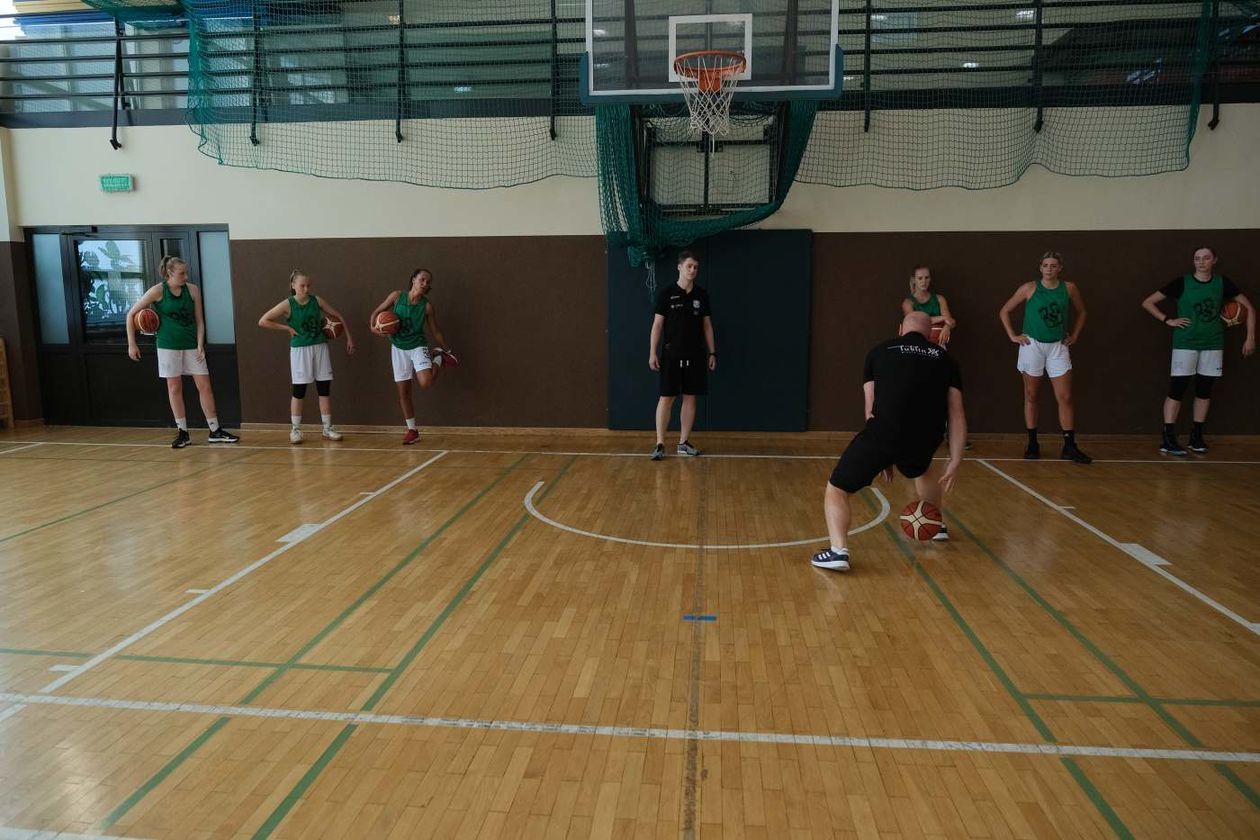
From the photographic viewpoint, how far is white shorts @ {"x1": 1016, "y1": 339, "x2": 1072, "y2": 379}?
770cm

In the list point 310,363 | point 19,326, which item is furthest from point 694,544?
point 19,326

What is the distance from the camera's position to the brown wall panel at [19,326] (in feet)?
31.6

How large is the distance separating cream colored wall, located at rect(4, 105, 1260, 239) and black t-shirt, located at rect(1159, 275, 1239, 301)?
0.81 metres

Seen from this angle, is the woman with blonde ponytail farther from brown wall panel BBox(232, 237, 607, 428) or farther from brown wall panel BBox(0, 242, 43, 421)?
brown wall panel BBox(0, 242, 43, 421)

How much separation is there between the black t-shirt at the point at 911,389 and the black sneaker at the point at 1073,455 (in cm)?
390

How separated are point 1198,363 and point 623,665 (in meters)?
7.14

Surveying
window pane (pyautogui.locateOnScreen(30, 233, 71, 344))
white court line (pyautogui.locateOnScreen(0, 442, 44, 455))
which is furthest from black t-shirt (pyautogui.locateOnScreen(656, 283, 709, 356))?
window pane (pyautogui.locateOnScreen(30, 233, 71, 344))

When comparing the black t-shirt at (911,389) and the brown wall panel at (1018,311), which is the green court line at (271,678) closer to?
the black t-shirt at (911,389)

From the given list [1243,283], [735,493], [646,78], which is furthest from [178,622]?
[1243,283]

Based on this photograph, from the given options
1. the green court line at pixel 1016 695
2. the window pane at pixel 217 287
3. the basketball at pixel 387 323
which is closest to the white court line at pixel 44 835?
the green court line at pixel 1016 695

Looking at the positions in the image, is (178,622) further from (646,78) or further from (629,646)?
(646,78)

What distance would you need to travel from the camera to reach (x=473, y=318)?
925cm

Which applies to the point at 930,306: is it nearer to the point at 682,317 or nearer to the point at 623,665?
the point at 682,317

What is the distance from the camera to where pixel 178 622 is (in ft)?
13.6
